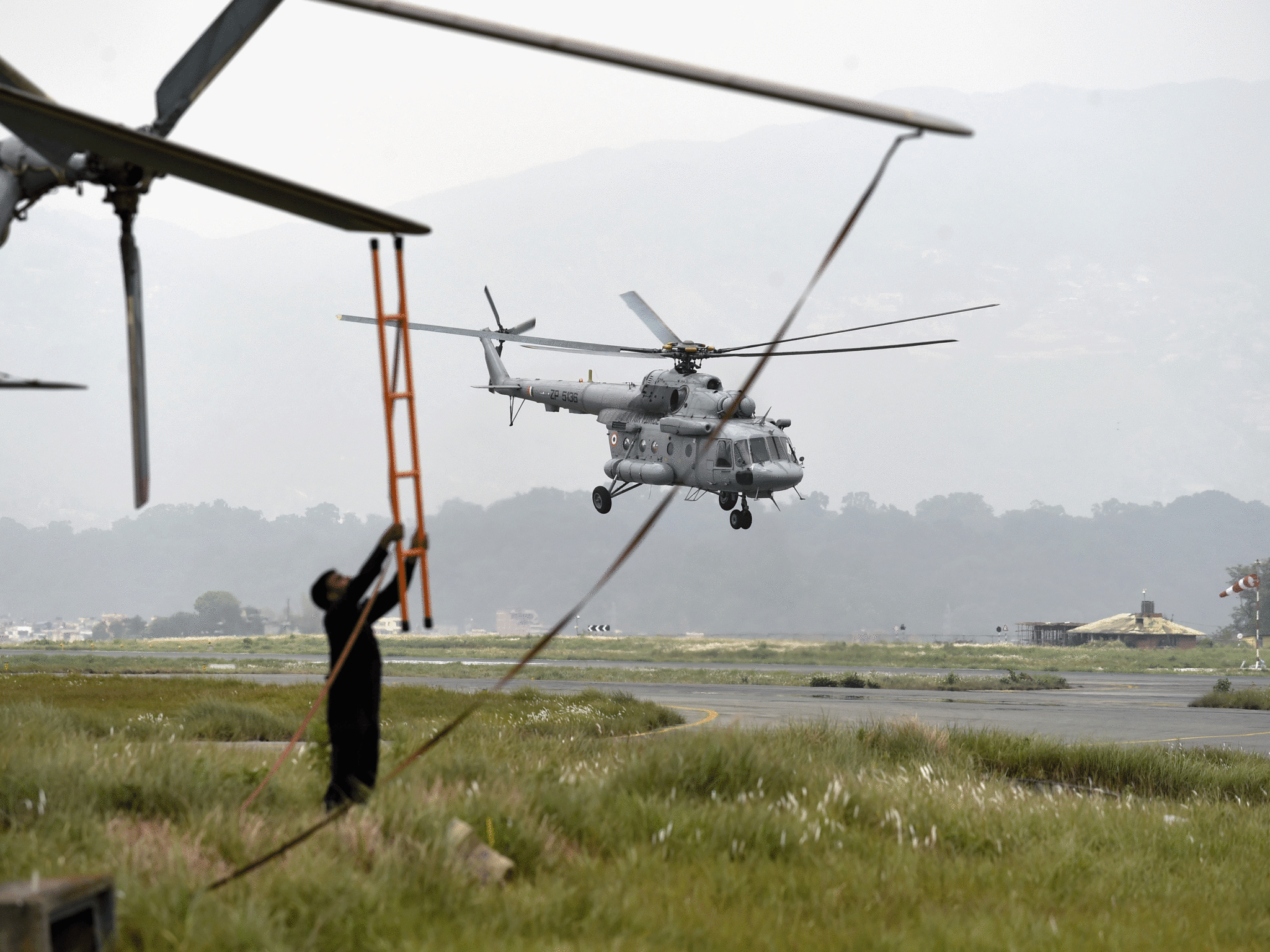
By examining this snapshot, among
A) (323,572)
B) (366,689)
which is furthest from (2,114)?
(366,689)

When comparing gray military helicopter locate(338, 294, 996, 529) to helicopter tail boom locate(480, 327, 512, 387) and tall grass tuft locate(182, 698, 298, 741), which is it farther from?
tall grass tuft locate(182, 698, 298, 741)

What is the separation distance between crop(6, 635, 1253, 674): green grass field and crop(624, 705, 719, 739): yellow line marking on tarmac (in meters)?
35.4

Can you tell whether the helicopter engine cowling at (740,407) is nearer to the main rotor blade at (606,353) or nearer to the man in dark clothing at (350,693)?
the main rotor blade at (606,353)

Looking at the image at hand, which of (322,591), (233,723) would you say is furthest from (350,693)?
(233,723)

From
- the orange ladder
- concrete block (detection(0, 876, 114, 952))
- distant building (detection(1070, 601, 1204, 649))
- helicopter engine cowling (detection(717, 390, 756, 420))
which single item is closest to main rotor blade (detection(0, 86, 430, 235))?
the orange ladder

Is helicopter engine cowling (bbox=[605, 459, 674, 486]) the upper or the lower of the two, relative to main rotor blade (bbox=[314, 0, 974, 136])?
upper

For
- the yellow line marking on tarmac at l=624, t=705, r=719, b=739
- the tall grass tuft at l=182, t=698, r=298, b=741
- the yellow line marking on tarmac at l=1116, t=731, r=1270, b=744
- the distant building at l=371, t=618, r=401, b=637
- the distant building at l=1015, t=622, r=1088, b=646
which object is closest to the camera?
the tall grass tuft at l=182, t=698, r=298, b=741

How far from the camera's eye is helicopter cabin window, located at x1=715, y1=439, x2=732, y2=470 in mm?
34312

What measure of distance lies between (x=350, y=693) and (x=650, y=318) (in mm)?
31145

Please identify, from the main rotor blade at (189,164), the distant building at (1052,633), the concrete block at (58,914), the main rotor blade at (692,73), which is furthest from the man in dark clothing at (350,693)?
the distant building at (1052,633)

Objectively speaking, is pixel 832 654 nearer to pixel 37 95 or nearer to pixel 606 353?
pixel 606 353

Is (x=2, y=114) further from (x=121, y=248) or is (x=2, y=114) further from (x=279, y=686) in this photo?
(x=279, y=686)

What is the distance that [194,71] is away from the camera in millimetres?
9211

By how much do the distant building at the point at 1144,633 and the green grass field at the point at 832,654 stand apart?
6.03ft
